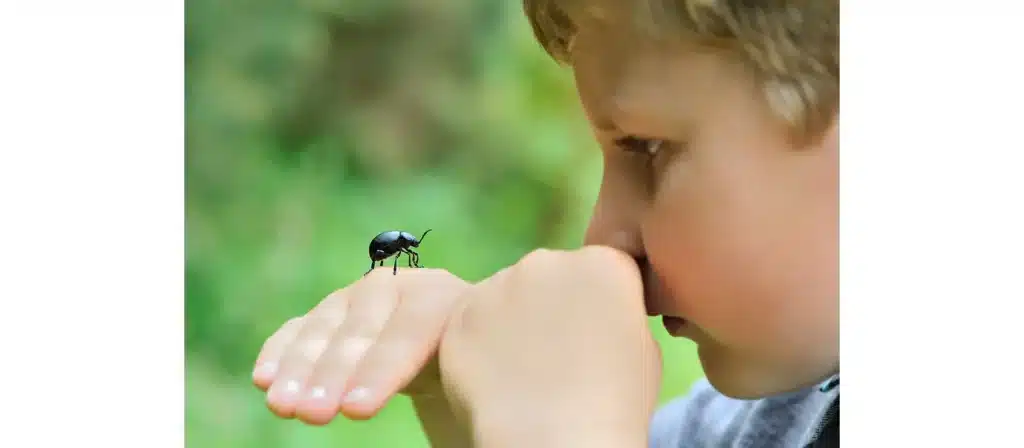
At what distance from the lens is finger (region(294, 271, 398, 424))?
0.55m

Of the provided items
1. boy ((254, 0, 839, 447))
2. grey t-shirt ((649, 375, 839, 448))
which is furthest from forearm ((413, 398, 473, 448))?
grey t-shirt ((649, 375, 839, 448))

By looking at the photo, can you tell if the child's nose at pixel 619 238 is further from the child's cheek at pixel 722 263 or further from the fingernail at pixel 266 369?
the fingernail at pixel 266 369

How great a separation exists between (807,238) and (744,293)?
4 centimetres

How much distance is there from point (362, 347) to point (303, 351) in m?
0.03

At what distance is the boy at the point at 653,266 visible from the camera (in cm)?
54

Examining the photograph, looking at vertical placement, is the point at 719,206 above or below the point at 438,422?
above

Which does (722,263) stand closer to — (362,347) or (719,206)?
(719,206)

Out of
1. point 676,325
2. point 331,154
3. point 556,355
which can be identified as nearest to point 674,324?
point 676,325

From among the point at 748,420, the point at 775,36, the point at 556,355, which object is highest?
the point at 775,36

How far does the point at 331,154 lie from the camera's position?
0.66 m

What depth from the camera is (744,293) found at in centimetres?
59
